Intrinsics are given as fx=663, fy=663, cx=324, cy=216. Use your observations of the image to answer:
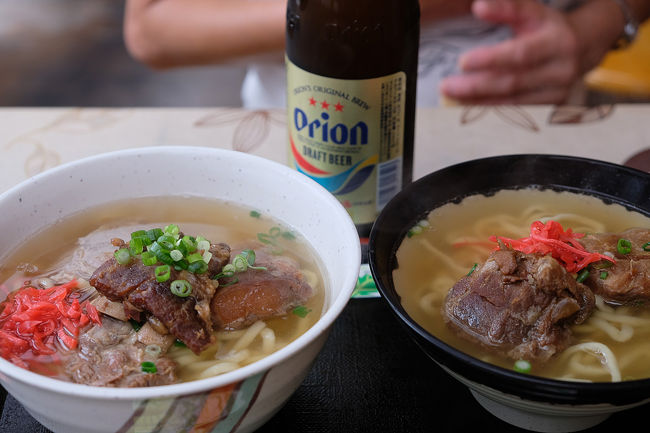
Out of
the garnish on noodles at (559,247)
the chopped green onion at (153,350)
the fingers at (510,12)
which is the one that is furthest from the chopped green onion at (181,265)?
the fingers at (510,12)

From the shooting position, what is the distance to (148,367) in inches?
49.1

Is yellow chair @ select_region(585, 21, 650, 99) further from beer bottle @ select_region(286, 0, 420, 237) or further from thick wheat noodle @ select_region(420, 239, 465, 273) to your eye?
thick wheat noodle @ select_region(420, 239, 465, 273)

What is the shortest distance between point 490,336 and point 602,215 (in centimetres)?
62

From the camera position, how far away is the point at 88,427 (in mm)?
1112

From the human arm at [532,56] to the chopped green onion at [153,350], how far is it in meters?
2.07

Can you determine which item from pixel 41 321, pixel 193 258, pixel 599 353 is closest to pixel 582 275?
pixel 599 353

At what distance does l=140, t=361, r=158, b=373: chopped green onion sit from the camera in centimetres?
124

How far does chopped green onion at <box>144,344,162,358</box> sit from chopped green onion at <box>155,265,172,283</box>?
0.42 feet

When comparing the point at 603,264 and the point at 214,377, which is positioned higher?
the point at 214,377

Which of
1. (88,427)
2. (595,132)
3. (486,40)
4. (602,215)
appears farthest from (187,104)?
(88,427)

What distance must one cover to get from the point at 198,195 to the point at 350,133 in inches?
17.6

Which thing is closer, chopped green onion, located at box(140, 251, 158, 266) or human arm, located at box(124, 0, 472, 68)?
chopped green onion, located at box(140, 251, 158, 266)

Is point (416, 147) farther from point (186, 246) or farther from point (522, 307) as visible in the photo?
point (186, 246)

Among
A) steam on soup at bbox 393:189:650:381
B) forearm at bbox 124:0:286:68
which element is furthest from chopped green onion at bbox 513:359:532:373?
forearm at bbox 124:0:286:68
